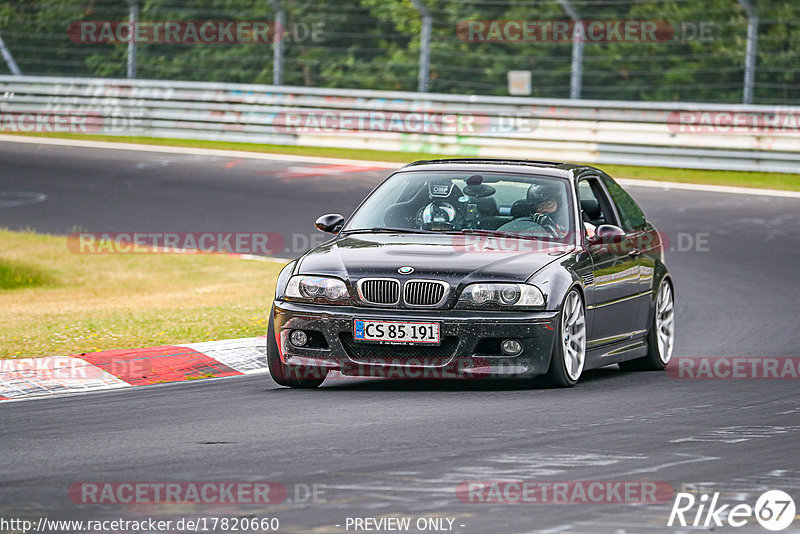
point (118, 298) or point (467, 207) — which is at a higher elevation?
point (467, 207)

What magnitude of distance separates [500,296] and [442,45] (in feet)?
64.1

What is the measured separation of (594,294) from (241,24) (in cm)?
2408

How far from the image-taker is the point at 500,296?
8758mm

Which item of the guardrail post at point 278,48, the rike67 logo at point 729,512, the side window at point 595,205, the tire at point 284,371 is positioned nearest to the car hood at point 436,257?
the tire at point 284,371

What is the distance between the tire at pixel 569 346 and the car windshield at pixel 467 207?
26.4 inches

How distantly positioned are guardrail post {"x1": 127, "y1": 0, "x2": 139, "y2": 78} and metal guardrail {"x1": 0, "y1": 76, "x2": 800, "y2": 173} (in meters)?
0.40

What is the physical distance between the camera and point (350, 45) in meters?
31.1

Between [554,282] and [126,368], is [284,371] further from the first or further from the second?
[554,282]

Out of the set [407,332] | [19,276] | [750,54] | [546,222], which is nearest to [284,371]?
[407,332]

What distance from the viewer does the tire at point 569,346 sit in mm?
8891

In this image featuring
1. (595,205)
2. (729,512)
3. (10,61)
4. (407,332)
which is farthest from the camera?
(10,61)

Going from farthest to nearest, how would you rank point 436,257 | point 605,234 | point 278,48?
point 278,48 → point 605,234 → point 436,257

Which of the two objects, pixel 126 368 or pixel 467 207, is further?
pixel 467 207

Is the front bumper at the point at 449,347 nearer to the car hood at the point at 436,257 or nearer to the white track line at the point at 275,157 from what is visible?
the car hood at the point at 436,257
